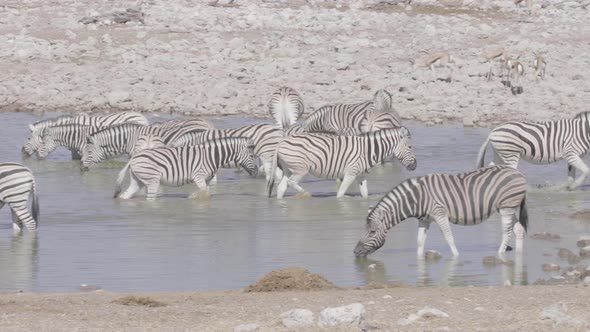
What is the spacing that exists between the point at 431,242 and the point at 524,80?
12.8 m

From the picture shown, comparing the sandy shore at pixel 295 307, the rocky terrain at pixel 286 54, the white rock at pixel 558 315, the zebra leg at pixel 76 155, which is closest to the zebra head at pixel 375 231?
the sandy shore at pixel 295 307

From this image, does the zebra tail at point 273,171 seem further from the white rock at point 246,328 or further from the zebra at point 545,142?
the white rock at point 246,328

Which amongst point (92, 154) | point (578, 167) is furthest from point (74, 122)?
point (578, 167)

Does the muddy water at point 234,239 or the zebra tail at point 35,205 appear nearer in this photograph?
the muddy water at point 234,239

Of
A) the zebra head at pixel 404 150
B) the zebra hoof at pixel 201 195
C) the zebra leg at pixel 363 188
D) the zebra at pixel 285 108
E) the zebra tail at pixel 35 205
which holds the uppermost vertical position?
the zebra at pixel 285 108

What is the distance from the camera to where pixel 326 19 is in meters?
32.0

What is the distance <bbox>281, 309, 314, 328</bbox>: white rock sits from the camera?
903 cm

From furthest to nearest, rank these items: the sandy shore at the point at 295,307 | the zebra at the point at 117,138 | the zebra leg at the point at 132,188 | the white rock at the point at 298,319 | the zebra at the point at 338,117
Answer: the zebra at the point at 338,117 → the zebra at the point at 117,138 → the zebra leg at the point at 132,188 → the sandy shore at the point at 295,307 → the white rock at the point at 298,319

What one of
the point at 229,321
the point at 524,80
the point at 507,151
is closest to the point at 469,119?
the point at 524,80

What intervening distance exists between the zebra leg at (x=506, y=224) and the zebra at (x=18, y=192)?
5022mm

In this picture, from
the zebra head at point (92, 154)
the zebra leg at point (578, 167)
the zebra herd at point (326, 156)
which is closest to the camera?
the zebra herd at point (326, 156)

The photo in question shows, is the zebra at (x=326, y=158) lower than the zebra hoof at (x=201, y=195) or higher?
higher

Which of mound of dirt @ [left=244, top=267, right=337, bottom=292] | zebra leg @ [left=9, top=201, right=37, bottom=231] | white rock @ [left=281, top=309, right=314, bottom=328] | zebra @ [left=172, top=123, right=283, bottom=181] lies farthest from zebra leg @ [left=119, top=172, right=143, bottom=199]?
white rock @ [left=281, top=309, right=314, bottom=328]

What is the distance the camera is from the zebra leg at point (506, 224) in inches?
526
